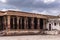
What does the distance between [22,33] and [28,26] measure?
3466 millimetres

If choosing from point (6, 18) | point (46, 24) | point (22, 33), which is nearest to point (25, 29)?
point (22, 33)

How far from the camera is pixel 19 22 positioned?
35531mm

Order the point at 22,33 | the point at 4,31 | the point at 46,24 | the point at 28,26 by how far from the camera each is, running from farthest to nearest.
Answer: the point at 46,24
the point at 28,26
the point at 22,33
the point at 4,31

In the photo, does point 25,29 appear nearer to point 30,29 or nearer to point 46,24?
point 30,29

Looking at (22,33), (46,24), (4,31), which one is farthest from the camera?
(46,24)

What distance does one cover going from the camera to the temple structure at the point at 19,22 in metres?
32.0

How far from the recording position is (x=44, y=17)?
38500 millimetres

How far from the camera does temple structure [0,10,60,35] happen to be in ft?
105

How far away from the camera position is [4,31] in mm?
31953

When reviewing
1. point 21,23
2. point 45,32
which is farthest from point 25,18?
point 45,32

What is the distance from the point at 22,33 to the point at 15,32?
169cm

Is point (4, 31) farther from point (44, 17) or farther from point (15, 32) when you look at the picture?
point (44, 17)

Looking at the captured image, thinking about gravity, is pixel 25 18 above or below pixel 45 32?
above

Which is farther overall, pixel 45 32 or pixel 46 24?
pixel 46 24
